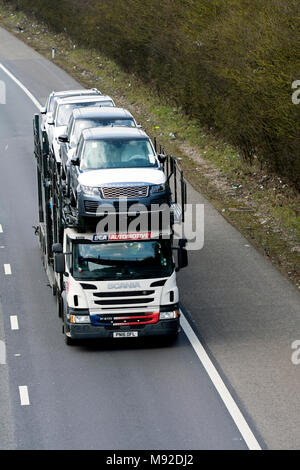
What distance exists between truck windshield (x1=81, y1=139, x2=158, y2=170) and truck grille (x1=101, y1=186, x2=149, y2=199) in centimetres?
186

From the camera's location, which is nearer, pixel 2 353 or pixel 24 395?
pixel 24 395

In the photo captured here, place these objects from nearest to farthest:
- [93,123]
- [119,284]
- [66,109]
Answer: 1. [119,284]
2. [93,123]
3. [66,109]

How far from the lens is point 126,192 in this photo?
18.0 metres

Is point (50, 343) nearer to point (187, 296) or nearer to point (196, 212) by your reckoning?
point (187, 296)

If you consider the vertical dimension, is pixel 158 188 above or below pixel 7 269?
above

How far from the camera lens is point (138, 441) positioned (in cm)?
1473

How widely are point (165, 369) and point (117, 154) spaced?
5048 millimetres

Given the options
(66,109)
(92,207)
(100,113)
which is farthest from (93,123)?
(92,207)

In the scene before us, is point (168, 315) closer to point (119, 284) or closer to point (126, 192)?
point (119, 284)

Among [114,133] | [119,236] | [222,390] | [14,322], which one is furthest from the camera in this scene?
[114,133]

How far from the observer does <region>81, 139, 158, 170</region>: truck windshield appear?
2008 centimetres

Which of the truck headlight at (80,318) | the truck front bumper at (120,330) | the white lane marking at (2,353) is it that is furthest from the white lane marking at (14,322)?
the truck headlight at (80,318)

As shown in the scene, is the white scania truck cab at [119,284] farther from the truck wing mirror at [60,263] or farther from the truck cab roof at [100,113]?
the truck cab roof at [100,113]
